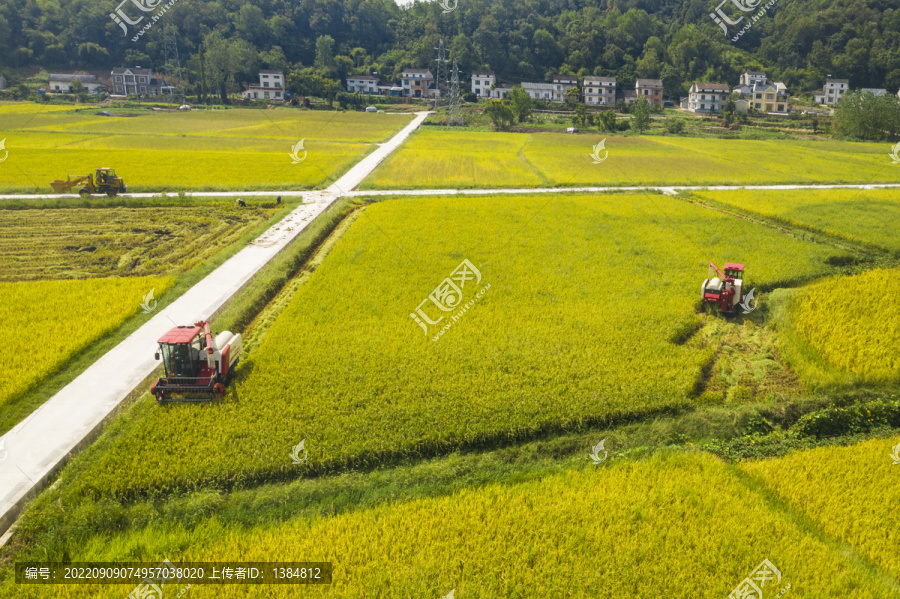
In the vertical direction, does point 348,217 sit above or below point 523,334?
above

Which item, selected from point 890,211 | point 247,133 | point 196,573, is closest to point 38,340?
point 196,573

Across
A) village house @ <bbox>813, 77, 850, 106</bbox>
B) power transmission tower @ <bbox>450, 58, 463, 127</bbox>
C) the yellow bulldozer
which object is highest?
village house @ <bbox>813, 77, 850, 106</bbox>

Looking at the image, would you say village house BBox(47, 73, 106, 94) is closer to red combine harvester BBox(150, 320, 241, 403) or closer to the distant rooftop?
the distant rooftop

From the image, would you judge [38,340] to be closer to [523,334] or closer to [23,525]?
[23,525]

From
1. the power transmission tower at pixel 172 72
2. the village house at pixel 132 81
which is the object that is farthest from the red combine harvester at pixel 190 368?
the village house at pixel 132 81

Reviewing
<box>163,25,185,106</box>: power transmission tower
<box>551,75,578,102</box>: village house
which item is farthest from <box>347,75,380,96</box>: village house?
<box>551,75,578,102</box>: village house

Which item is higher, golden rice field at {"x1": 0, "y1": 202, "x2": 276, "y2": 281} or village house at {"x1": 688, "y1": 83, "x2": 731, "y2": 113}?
village house at {"x1": 688, "y1": 83, "x2": 731, "y2": 113}

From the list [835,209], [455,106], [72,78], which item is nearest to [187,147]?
[455,106]
